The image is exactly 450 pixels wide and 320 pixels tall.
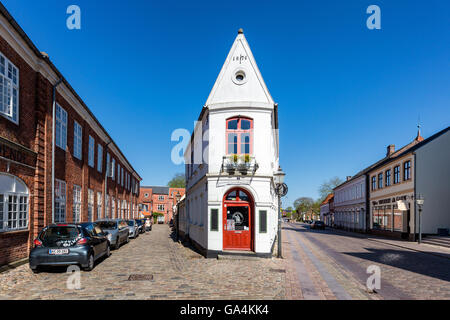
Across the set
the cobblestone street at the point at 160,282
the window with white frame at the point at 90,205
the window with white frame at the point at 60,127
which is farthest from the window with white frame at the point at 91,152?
the cobblestone street at the point at 160,282

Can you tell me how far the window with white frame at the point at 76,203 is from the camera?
1829cm

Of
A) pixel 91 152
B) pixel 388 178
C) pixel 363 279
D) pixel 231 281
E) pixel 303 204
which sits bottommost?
pixel 303 204

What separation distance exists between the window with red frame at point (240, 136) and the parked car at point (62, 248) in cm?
693

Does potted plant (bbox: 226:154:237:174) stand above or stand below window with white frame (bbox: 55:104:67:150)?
below

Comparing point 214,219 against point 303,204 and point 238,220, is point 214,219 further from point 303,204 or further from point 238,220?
point 303,204

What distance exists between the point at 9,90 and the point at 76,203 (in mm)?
9007

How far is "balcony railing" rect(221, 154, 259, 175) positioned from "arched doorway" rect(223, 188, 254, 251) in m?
0.91

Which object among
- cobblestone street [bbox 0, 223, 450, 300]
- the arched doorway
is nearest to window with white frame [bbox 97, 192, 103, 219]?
cobblestone street [bbox 0, 223, 450, 300]

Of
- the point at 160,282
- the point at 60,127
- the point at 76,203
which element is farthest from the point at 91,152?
the point at 160,282

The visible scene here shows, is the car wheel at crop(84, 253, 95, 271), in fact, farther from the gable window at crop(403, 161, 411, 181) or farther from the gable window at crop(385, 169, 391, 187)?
the gable window at crop(385, 169, 391, 187)

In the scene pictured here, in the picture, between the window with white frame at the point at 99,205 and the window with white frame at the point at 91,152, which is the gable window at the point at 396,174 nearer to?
the window with white frame at the point at 99,205

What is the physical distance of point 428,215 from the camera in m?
26.7

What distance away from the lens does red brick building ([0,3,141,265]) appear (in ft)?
35.2

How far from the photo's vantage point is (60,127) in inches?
622
